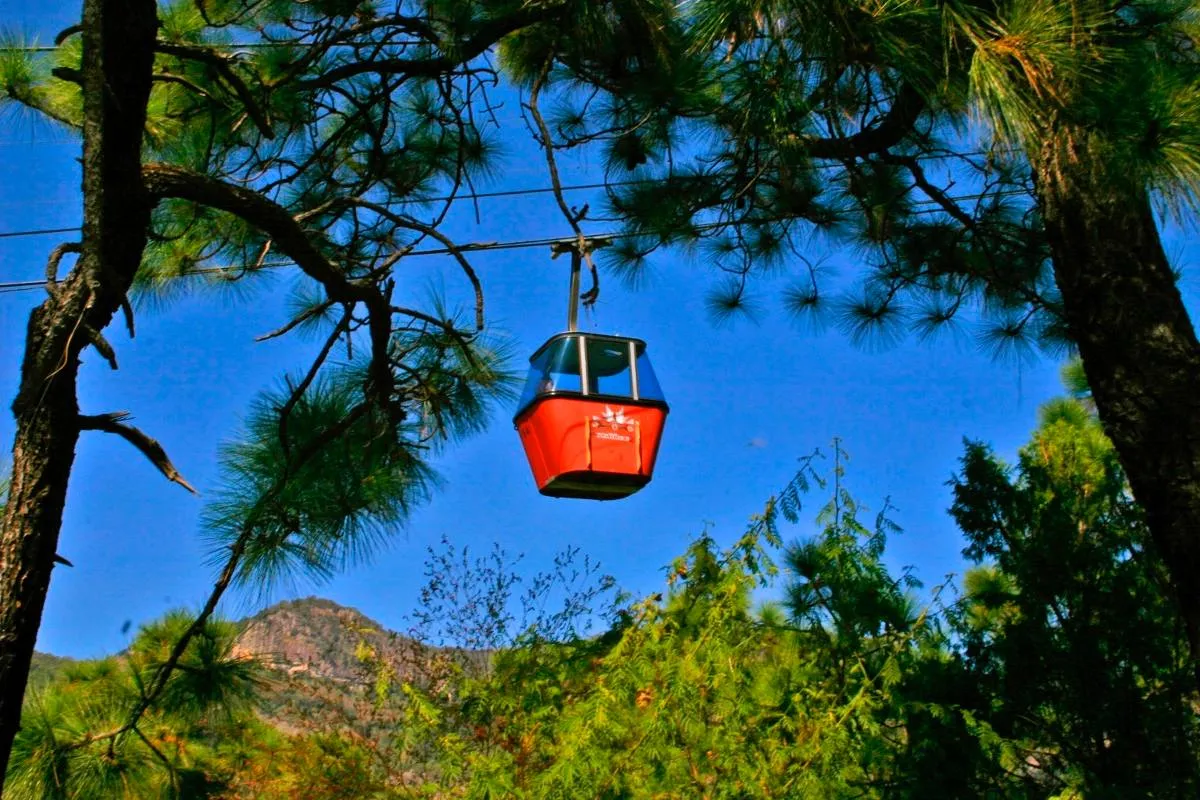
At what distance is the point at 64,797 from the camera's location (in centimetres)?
293

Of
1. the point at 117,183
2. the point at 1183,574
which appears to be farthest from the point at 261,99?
the point at 1183,574

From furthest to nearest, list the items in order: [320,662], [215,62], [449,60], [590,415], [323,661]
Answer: [323,661] < [320,662] < [449,60] < [590,415] < [215,62]

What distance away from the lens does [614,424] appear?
2.89 m

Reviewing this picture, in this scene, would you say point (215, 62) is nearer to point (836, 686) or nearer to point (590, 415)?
point (590, 415)

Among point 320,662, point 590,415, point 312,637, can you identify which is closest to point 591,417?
point 590,415

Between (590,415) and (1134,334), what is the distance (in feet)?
4.19

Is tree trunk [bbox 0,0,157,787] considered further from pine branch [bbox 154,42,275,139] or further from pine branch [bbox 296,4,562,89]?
pine branch [bbox 296,4,562,89]

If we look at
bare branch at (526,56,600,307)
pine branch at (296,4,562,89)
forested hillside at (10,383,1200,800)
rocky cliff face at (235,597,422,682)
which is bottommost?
forested hillside at (10,383,1200,800)

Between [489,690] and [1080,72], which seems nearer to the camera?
[1080,72]

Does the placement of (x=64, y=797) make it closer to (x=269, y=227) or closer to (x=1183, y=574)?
(x=269, y=227)

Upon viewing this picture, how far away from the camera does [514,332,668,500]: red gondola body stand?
284 centimetres

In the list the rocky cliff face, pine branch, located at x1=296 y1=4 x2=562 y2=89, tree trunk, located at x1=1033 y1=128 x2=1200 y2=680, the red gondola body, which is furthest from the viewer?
the rocky cliff face

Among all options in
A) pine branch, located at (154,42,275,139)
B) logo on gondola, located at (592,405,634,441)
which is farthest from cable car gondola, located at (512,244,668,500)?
pine branch, located at (154,42,275,139)

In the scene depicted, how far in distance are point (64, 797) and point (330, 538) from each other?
91 cm
